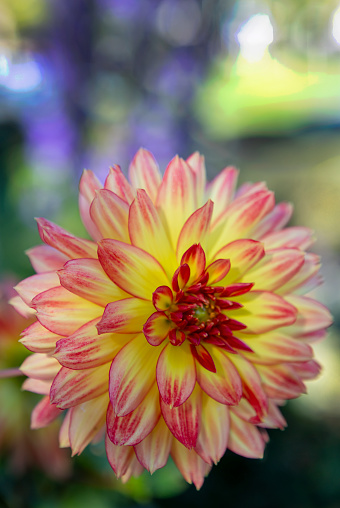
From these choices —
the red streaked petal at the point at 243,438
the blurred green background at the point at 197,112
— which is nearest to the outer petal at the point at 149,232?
the red streaked petal at the point at 243,438

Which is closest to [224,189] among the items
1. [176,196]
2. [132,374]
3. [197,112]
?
[176,196]

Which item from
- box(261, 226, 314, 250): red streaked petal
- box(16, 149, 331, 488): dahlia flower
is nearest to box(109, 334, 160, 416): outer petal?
box(16, 149, 331, 488): dahlia flower

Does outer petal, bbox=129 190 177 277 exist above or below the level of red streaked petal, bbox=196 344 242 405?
above

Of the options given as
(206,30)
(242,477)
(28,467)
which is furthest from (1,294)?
(206,30)

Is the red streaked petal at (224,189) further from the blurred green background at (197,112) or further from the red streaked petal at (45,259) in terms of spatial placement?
the blurred green background at (197,112)

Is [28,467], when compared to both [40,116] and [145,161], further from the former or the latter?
[40,116]

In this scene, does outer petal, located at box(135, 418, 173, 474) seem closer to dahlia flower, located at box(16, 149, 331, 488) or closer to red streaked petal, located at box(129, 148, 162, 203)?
dahlia flower, located at box(16, 149, 331, 488)

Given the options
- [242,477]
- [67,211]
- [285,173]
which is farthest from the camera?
[285,173]
